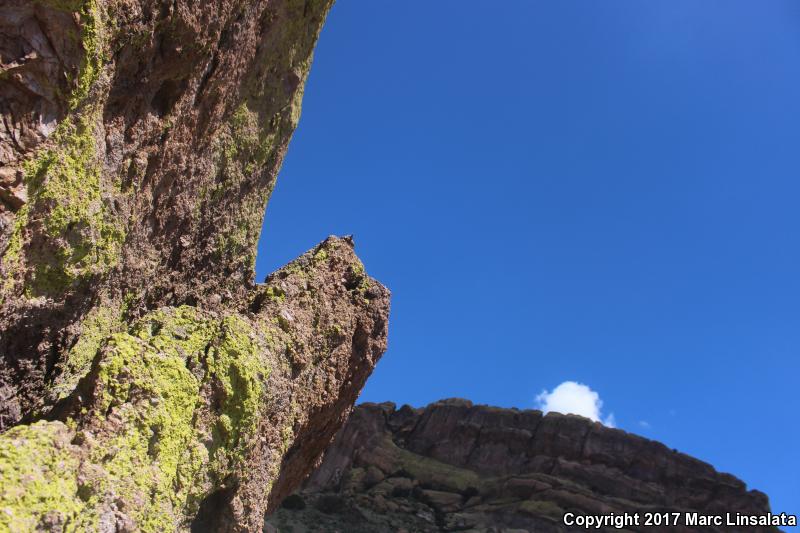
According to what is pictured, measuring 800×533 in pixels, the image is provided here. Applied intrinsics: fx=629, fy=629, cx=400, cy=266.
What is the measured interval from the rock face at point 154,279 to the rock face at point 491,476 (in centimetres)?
4450

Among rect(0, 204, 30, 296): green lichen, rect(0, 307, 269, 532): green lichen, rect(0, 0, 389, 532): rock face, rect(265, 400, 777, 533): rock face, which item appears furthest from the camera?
rect(265, 400, 777, 533): rock face

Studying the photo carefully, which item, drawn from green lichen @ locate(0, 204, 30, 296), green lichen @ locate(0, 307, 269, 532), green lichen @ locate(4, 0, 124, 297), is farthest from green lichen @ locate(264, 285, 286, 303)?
green lichen @ locate(0, 204, 30, 296)

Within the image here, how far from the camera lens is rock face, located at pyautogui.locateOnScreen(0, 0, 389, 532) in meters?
6.12

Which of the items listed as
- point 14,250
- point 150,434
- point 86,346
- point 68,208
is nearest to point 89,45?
point 68,208

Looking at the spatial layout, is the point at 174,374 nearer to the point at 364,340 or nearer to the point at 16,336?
the point at 16,336

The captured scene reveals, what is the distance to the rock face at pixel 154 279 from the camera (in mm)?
6125

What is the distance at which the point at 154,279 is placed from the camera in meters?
9.88

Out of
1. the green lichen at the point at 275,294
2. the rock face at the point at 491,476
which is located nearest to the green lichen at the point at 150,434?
the green lichen at the point at 275,294

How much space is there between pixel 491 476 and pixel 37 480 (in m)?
74.7

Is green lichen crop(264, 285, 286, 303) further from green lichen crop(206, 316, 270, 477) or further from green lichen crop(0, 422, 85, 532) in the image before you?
green lichen crop(0, 422, 85, 532)

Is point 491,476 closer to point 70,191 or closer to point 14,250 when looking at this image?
point 70,191

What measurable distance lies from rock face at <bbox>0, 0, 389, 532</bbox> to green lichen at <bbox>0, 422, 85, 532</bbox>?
2 centimetres

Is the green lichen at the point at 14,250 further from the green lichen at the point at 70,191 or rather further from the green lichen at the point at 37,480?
the green lichen at the point at 37,480

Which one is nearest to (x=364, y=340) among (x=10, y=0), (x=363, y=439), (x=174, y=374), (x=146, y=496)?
(x=174, y=374)
